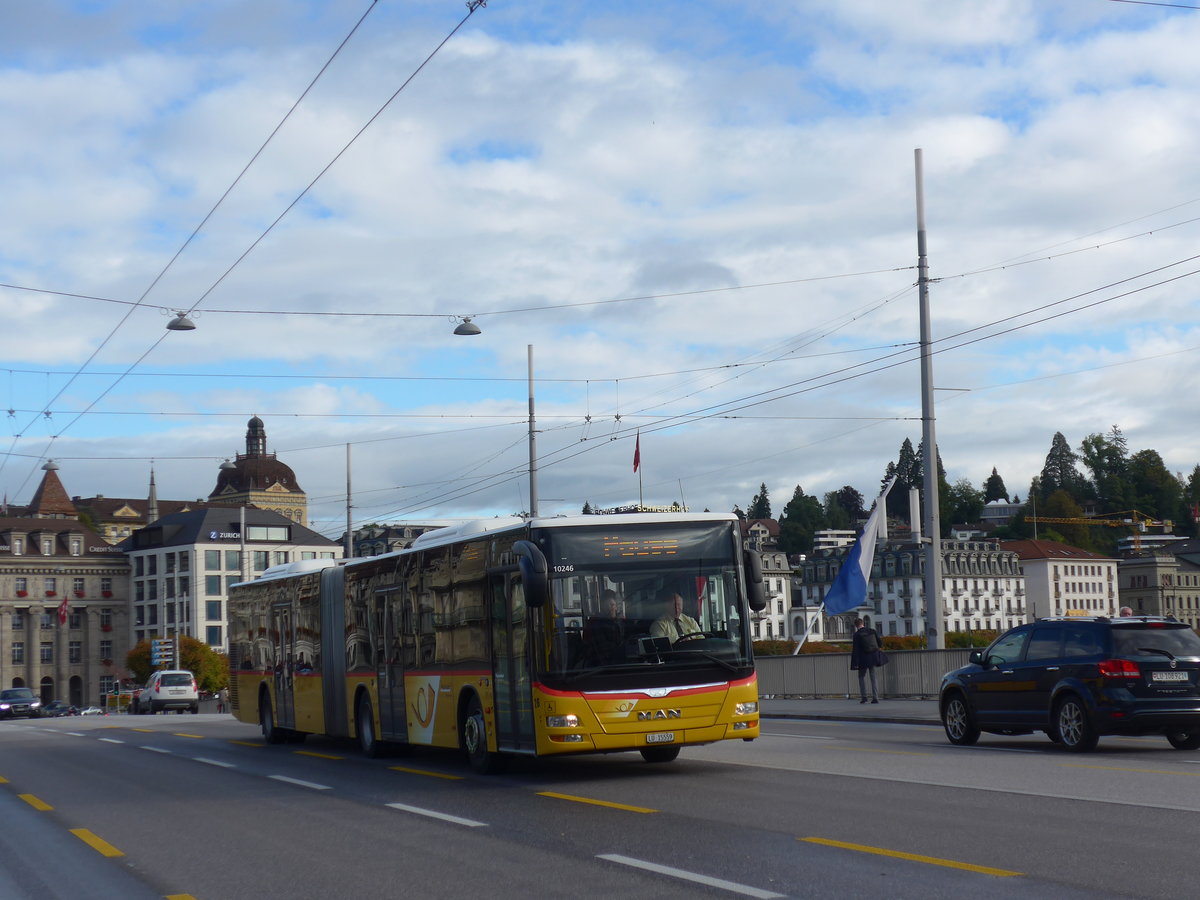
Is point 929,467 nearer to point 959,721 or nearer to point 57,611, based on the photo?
point 959,721

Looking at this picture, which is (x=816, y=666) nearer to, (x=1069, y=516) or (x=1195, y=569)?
(x=1195, y=569)

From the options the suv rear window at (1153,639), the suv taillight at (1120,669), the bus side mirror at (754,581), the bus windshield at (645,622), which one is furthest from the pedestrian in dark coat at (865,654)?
the bus windshield at (645,622)

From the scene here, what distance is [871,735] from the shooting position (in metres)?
22.9

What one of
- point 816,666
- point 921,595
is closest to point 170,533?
point 921,595

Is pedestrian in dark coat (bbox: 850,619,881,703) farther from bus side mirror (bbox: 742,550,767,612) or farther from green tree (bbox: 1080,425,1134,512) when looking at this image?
green tree (bbox: 1080,425,1134,512)

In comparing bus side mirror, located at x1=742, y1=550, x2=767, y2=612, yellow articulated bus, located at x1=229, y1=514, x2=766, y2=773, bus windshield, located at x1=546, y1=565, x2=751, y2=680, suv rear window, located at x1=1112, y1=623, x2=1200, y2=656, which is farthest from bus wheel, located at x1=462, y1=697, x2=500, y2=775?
suv rear window, located at x1=1112, y1=623, x2=1200, y2=656

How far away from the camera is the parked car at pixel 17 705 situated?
66069 millimetres

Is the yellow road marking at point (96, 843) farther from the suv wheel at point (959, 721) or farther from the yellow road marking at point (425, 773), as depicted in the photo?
the suv wheel at point (959, 721)

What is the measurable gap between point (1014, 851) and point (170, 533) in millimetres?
134432

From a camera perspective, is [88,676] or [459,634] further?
[88,676]

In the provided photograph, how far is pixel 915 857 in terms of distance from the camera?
10000mm

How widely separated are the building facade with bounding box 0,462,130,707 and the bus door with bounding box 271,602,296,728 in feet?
359

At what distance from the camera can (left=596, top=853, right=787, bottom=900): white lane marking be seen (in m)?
8.88

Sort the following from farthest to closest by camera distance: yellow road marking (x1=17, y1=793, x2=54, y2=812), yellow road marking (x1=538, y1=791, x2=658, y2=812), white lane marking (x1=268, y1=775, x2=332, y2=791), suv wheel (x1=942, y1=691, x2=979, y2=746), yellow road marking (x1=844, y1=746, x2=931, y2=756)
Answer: suv wheel (x1=942, y1=691, x2=979, y2=746), yellow road marking (x1=844, y1=746, x2=931, y2=756), white lane marking (x1=268, y1=775, x2=332, y2=791), yellow road marking (x1=17, y1=793, x2=54, y2=812), yellow road marking (x1=538, y1=791, x2=658, y2=812)
